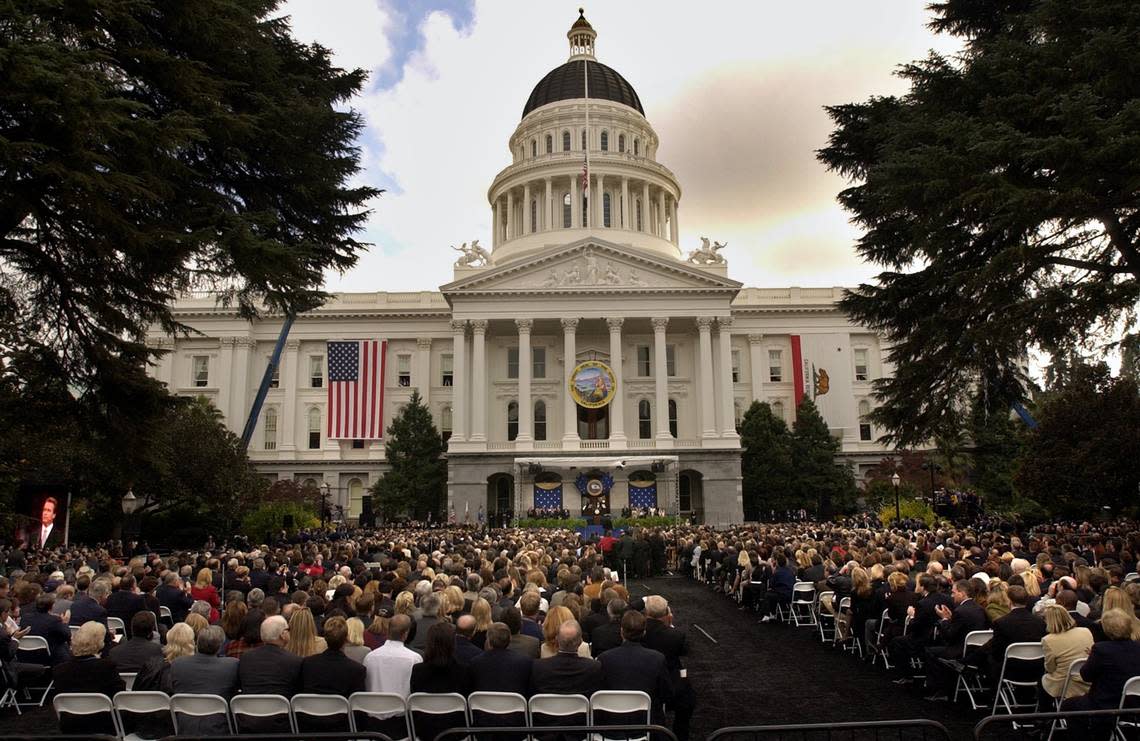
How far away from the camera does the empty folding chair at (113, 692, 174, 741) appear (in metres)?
6.81

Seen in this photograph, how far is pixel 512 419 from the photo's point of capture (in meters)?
60.9

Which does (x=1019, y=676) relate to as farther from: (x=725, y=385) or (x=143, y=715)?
(x=725, y=385)

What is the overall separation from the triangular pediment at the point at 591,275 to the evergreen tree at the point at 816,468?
10.7m

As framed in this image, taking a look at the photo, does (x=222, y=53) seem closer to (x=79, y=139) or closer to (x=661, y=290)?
(x=79, y=139)

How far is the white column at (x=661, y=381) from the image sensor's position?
5528cm

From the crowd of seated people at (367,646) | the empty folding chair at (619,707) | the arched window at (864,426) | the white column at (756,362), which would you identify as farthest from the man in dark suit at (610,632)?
the arched window at (864,426)

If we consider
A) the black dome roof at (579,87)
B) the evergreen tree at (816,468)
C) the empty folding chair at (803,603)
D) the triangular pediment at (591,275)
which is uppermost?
the black dome roof at (579,87)

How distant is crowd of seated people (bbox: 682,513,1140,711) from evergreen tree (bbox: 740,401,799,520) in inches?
1404

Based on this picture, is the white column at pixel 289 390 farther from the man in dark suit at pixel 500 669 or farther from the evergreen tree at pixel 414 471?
the man in dark suit at pixel 500 669

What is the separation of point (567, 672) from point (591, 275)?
50581 mm

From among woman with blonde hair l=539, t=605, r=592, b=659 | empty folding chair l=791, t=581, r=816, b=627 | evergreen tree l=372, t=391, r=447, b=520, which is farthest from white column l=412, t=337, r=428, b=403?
woman with blonde hair l=539, t=605, r=592, b=659

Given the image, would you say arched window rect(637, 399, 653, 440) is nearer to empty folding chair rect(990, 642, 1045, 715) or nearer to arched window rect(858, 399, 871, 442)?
arched window rect(858, 399, 871, 442)

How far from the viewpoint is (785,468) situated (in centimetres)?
5575

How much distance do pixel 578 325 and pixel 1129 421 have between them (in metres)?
38.0
